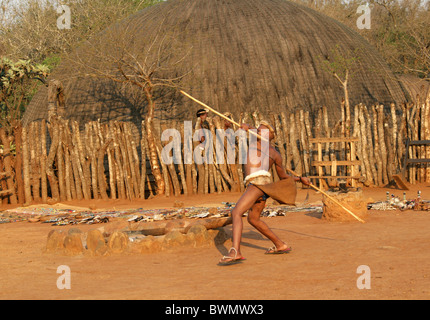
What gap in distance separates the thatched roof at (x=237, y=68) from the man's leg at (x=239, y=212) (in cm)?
837

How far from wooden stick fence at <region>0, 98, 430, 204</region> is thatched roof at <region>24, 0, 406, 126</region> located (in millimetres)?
2018

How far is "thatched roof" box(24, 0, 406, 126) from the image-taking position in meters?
13.6

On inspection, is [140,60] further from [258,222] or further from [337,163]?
[258,222]

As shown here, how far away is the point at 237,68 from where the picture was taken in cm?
1388

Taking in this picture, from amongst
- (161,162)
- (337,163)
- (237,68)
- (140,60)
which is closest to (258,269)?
(337,163)

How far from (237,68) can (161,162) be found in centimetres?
378

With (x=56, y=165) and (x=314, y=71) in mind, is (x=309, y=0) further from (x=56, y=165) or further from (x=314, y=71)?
(x=56, y=165)

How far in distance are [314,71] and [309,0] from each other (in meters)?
25.6

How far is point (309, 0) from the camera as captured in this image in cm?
3781

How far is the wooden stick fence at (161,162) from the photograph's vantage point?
37.6 feet

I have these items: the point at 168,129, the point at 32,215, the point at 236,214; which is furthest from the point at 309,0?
the point at 236,214

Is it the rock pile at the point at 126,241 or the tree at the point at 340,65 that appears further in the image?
the tree at the point at 340,65

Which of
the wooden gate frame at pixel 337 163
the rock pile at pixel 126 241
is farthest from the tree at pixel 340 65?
the rock pile at pixel 126 241

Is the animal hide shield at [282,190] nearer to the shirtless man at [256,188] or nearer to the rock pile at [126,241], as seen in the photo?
the shirtless man at [256,188]
